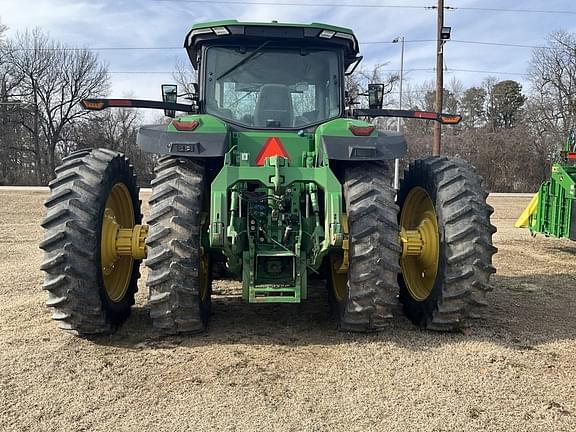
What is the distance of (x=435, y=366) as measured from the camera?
396 centimetres

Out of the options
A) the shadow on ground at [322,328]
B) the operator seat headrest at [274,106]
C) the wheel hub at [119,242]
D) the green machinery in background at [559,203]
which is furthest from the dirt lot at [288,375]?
the green machinery in background at [559,203]

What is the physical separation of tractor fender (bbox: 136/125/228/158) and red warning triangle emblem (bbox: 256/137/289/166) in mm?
377

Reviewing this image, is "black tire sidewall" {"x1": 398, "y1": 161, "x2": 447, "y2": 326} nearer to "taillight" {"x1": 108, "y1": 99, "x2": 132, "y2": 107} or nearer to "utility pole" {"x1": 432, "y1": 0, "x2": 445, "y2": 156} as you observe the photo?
"taillight" {"x1": 108, "y1": 99, "x2": 132, "y2": 107}

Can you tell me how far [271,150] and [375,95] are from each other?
171 cm

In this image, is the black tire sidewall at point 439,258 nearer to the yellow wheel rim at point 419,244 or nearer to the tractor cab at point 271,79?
the yellow wheel rim at point 419,244

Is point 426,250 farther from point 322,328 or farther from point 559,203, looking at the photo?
point 559,203

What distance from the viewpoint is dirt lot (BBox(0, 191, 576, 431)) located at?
316 centimetres

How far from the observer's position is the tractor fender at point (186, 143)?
4.47 m

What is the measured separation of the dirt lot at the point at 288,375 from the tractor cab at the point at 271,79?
1.92 m

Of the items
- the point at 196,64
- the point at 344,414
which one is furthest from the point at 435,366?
the point at 196,64

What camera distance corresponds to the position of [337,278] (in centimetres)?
501

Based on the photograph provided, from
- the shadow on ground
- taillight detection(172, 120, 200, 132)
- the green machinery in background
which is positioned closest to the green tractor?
taillight detection(172, 120, 200, 132)

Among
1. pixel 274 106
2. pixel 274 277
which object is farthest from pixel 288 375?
pixel 274 106

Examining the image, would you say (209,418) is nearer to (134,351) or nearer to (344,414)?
(344,414)
